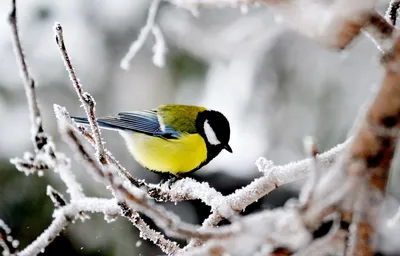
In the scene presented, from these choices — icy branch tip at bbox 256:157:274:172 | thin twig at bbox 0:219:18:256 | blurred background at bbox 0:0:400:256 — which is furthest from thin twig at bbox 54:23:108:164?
blurred background at bbox 0:0:400:256

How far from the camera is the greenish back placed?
1949mm

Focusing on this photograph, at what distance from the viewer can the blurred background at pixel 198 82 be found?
3.03m

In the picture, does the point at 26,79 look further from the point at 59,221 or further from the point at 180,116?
the point at 180,116

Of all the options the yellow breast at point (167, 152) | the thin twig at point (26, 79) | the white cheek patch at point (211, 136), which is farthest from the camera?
the white cheek patch at point (211, 136)

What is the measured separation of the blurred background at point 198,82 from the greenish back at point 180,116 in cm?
89

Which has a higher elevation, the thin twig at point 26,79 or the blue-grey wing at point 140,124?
the blue-grey wing at point 140,124

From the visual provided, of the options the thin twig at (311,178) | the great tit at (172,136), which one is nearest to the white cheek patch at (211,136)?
the great tit at (172,136)

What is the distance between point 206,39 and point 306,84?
1.69 metres

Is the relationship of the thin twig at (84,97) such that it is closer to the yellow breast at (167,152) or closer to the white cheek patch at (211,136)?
the yellow breast at (167,152)

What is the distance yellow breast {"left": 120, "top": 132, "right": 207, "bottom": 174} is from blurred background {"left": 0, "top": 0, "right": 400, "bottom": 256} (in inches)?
40.7

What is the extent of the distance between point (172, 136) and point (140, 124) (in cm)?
12

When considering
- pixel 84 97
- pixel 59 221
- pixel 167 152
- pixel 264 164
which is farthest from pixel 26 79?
pixel 167 152

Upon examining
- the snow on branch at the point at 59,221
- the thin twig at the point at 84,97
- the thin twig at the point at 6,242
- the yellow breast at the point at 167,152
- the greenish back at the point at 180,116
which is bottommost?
the thin twig at the point at 6,242

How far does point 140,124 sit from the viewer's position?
189cm
